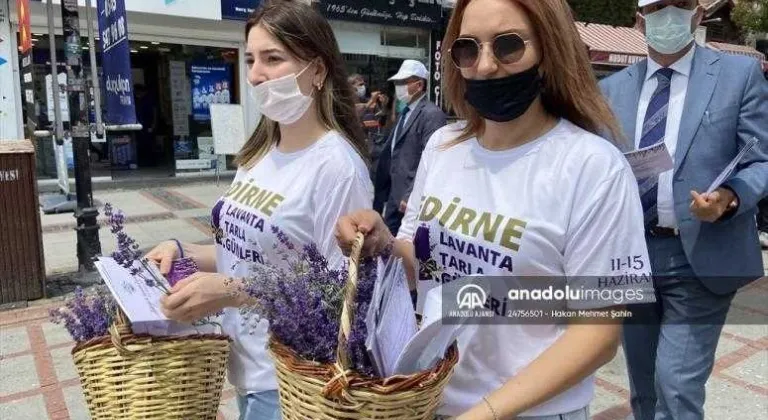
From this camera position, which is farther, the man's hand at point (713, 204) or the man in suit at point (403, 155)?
the man in suit at point (403, 155)

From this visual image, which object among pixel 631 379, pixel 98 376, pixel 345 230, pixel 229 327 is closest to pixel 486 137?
pixel 345 230

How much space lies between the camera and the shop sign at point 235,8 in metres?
10.2

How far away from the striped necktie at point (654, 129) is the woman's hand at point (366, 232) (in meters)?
1.33

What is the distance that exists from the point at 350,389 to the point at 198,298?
0.60 metres

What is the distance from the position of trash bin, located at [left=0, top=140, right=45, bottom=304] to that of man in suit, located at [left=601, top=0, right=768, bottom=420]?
453 centimetres

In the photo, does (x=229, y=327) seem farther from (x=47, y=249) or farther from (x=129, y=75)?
(x=47, y=249)

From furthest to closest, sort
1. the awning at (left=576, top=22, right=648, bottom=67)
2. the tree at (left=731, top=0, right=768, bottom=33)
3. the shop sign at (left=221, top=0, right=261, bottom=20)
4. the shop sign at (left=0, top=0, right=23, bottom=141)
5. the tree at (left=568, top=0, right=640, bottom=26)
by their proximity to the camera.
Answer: the tree at (left=568, top=0, right=640, bottom=26) → the tree at (left=731, top=0, right=768, bottom=33) → the awning at (left=576, top=22, right=648, bottom=67) → the shop sign at (left=221, top=0, right=261, bottom=20) → the shop sign at (left=0, top=0, right=23, bottom=141)

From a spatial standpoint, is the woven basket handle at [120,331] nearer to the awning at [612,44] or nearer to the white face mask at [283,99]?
the white face mask at [283,99]

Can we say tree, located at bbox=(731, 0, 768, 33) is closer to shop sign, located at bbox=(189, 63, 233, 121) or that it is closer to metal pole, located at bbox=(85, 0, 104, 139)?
shop sign, located at bbox=(189, 63, 233, 121)

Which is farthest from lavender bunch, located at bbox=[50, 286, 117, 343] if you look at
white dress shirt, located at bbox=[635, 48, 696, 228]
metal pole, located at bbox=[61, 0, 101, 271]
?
metal pole, located at bbox=[61, 0, 101, 271]

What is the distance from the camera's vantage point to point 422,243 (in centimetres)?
146

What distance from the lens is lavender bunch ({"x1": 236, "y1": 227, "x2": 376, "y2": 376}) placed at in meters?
1.06

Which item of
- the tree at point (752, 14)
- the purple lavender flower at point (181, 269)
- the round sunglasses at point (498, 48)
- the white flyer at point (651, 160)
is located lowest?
the purple lavender flower at point (181, 269)

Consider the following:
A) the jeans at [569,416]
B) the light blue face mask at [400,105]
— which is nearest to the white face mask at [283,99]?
the jeans at [569,416]
